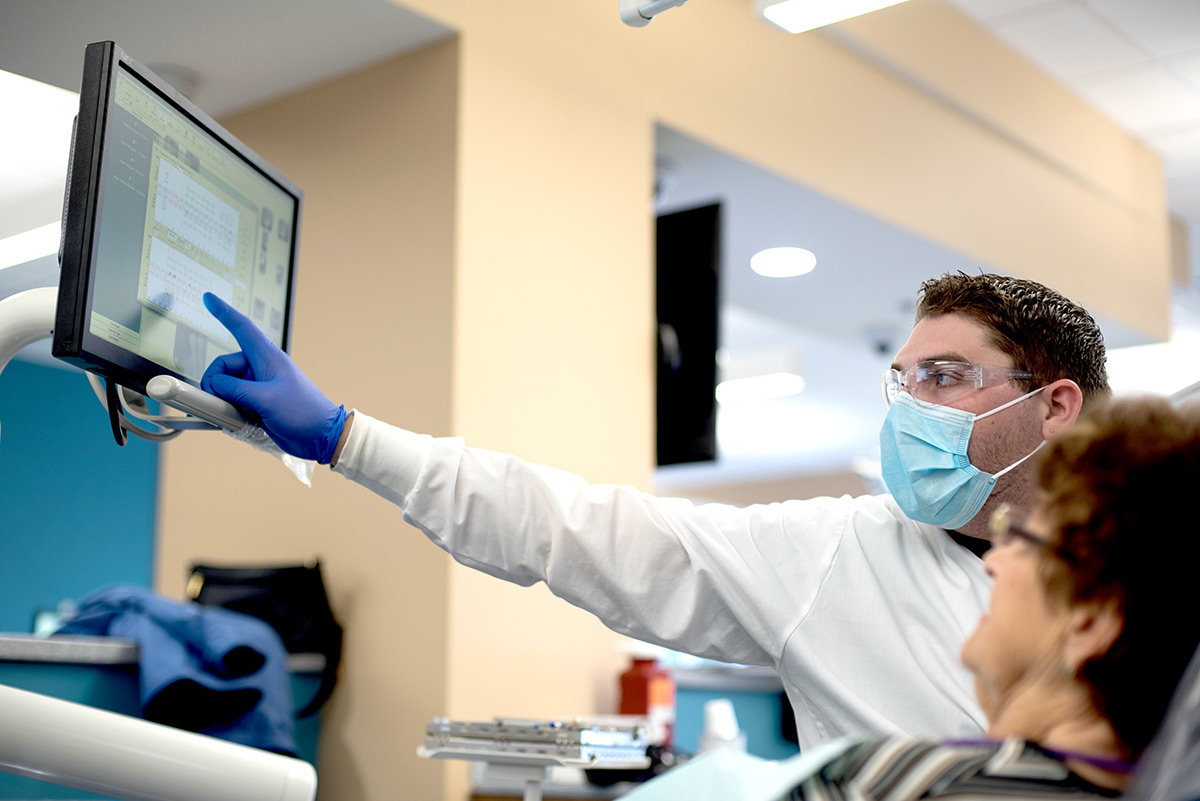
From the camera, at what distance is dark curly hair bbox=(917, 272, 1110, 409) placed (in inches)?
64.3

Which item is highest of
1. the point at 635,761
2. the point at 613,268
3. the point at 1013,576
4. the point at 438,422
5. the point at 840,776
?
the point at 613,268

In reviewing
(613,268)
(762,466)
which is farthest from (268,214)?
(762,466)

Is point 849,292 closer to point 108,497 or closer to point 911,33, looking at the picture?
point 911,33

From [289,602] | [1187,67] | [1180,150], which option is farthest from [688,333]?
[1180,150]

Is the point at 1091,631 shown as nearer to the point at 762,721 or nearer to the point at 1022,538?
the point at 1022,538

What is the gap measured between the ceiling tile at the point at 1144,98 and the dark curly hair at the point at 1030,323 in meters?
3.15

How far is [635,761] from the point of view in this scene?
1.98 m

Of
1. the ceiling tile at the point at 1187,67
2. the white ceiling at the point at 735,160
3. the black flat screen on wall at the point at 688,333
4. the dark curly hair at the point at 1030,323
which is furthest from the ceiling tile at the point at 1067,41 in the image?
the dark curly hair at the point at 1030,323

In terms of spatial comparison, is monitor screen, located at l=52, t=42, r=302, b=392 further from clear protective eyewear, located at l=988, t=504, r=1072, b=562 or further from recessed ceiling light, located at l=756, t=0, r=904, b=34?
recessed ceiling light, located at l=756, t=0, r=904, b=34

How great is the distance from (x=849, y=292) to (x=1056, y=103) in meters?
1.11

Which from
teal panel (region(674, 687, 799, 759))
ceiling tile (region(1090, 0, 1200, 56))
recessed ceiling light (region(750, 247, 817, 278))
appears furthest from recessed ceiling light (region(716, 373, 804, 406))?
ceiling tile (region(1090, 0, 1200, 56))

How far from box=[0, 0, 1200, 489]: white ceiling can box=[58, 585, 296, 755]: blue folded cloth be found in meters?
0.95

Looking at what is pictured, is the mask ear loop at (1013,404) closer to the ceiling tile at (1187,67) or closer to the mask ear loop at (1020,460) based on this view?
the mask ear loop at (1020,460)

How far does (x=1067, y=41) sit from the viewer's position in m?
4.11
